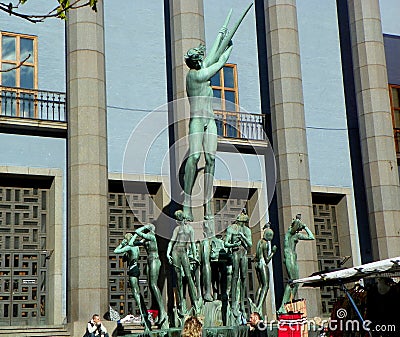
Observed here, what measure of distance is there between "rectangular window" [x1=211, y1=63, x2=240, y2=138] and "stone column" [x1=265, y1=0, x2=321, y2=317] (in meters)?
1.34

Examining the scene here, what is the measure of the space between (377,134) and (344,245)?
3.79 meters

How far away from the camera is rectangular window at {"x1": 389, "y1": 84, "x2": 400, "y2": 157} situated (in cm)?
2502

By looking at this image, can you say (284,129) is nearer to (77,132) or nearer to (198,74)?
(77,132)

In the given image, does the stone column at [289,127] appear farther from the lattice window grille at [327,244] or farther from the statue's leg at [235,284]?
the statue's leg at [235,284]

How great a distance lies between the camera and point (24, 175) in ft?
64.2

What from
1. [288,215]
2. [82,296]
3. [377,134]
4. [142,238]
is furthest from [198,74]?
[377,134]

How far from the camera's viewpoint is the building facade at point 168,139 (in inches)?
750

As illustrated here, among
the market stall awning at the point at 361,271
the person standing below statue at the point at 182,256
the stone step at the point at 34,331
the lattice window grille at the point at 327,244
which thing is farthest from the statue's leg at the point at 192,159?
the lattice window grille at the point at 327,244

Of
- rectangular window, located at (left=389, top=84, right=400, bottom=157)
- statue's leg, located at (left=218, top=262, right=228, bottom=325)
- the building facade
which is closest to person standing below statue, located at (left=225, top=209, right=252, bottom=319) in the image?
statue's leg, located at (left=218, top=262, right=228, bottom=325)

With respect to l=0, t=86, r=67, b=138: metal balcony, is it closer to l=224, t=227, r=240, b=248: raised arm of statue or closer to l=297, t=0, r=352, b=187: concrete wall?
l=224, t=227, r=240, b=248: raised arm of statue

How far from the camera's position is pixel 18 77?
20.2 metres

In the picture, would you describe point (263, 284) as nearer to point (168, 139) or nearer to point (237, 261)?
point (237, 261)

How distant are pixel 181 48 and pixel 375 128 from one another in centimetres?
686

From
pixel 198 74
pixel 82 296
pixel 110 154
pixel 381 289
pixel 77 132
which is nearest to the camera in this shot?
pixel 381 289
